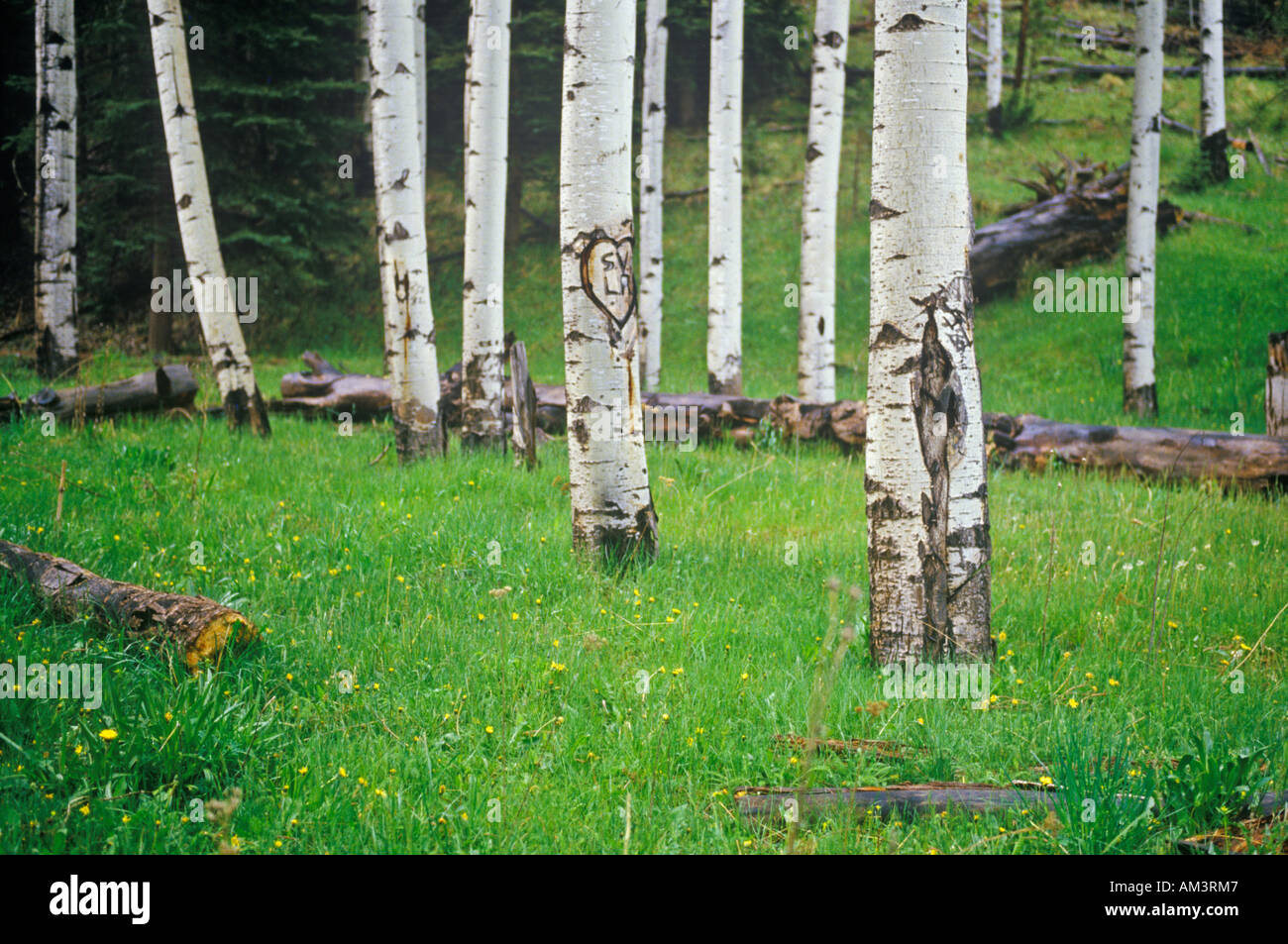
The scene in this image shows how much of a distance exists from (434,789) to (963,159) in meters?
Answer: 3.65

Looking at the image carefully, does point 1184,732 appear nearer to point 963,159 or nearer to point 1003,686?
point 1003,686

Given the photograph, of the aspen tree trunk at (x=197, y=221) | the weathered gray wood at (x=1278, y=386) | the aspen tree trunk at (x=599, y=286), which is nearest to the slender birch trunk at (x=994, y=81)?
the weathered gray wood at (x=1278, y=386)

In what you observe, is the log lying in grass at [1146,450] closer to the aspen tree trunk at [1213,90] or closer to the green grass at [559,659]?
the green grass at [559,659]

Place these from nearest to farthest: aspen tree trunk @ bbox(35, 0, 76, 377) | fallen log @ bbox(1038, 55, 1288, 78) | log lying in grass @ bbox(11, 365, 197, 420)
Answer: log lying in grass @ bbox(11, 365, 197, 420) < aspen tree trunk @ bbox(35, 0, 76, 377) < fallen log @ bbox(1038, 55, 1288, 78)

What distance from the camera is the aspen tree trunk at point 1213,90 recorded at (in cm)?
1733

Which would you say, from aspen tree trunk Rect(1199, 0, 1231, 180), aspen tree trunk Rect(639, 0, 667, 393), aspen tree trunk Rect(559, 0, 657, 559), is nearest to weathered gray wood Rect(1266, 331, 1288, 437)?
aspen tree trunk Rect(559, 0, 657, 559)

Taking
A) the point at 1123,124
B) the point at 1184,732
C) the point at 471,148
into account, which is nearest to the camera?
the point at 1184,732

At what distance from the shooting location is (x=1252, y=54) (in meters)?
28.1

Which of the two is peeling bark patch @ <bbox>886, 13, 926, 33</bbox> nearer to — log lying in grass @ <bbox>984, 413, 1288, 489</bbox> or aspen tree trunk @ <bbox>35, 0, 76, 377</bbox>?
log lying in grass @ <bbox>984, 413, 1288, 489</bbox>

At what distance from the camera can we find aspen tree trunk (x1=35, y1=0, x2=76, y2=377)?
526 inches

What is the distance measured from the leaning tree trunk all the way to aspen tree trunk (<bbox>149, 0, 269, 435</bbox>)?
6.69 m

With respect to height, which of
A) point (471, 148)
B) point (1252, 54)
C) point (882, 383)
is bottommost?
point (882, 383)

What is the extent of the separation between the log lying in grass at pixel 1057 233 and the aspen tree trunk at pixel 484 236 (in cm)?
1183
